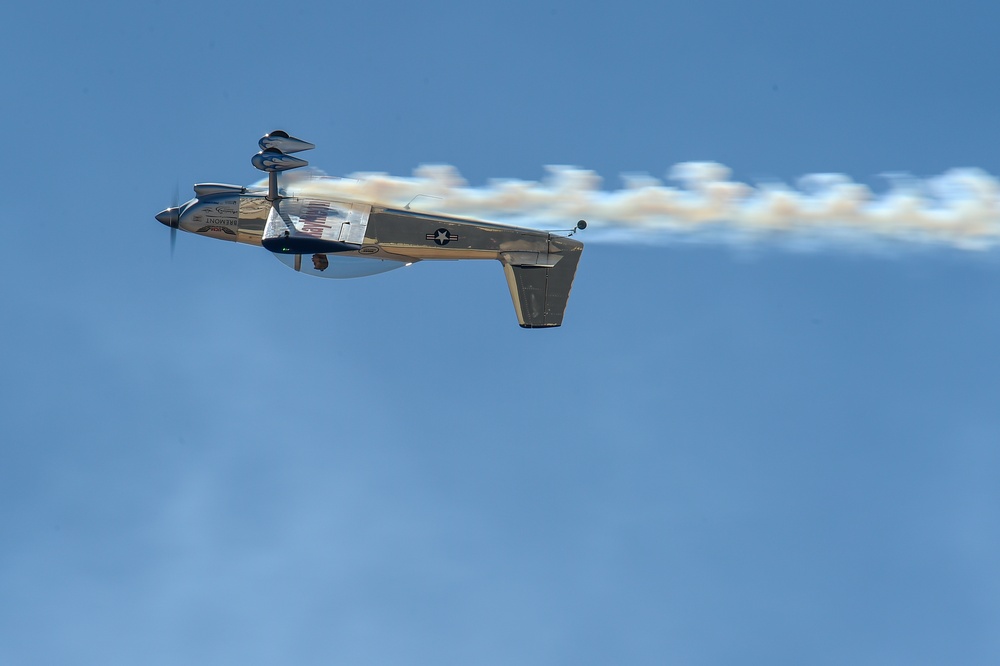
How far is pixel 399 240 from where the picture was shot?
3806 cm

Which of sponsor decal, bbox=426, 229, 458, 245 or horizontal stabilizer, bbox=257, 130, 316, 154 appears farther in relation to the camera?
sponsor decal, bbox=426, 229, 458, 245

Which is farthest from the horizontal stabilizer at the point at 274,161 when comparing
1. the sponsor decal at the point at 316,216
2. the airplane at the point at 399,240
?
the sponsor decal at the point at 316,216

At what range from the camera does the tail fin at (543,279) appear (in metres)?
37.4

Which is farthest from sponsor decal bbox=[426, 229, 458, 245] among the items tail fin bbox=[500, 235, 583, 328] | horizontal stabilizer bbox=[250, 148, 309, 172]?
horizontal stabilizer bbox=[250, 148, 309, 172]

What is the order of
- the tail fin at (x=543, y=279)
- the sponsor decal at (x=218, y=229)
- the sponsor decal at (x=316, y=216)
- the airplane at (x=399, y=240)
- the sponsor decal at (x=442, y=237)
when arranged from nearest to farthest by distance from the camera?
the sponsor decal at (x=316, y=216), the airplane at (x=399, y=240), the tail fin at (x=543, y=279), the sponsor decal at (x=442, y=237), the sponsor decal at (x=218, y=229)

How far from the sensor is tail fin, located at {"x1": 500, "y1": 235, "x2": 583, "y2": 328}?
3741 cm

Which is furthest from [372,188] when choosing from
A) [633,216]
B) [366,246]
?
[633,216]

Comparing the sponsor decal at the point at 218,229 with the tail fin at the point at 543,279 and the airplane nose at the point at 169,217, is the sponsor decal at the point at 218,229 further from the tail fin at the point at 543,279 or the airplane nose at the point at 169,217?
the tail fin at the point at 543,279

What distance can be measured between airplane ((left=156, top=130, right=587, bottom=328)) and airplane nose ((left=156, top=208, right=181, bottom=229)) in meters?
2.07

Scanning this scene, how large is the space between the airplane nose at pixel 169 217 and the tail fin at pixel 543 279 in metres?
10.5

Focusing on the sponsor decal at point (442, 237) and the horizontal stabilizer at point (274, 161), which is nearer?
the horizontal stabilizer at point (274, 161)

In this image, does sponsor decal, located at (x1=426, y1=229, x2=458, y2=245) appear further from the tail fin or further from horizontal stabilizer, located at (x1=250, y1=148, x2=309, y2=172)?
horizontal stabilizer, located at (x1=250, y1=148, x2=309, y2=172)

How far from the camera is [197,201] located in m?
39.4

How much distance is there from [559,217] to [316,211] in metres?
7.33
